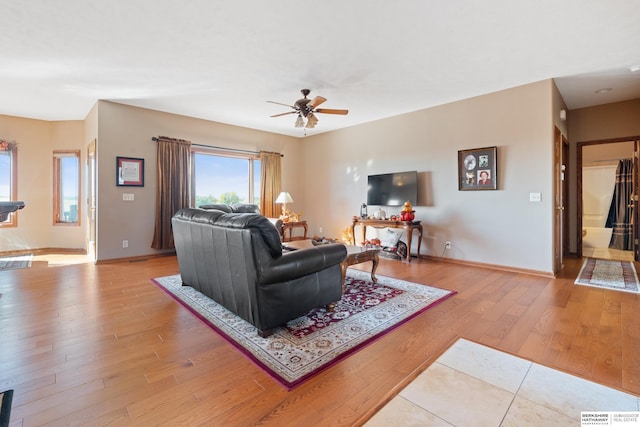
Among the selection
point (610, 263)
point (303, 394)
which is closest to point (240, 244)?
point (303, 394)

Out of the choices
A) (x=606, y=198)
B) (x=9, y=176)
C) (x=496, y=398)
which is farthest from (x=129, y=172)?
(x=606, y=198)

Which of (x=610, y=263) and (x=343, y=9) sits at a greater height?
(x=343, y=9)

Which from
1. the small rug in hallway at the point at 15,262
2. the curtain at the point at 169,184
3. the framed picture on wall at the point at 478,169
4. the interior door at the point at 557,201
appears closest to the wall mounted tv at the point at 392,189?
the framed picture on wall at the point at 478,169

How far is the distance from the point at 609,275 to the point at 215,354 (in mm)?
5092

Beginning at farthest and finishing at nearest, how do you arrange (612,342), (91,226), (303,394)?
1. (91,226)
2. (612,342)
3. (303,394)

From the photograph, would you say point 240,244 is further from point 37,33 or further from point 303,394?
point 37,33

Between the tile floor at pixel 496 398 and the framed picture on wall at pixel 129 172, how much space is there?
5.26 metres

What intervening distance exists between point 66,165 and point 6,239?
1.73 meters

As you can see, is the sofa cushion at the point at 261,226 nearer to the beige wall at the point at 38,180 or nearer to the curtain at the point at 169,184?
the curtain at the point at 169,184

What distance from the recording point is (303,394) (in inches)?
63.7

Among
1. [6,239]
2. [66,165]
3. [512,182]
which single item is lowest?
[6,239]

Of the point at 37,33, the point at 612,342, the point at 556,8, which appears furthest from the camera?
the point at 37,33

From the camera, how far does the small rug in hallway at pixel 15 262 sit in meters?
4.53

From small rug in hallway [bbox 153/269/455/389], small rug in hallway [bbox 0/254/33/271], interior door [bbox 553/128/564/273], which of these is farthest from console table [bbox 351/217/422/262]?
small rug in hallway [bbox 0/254/33/271]
